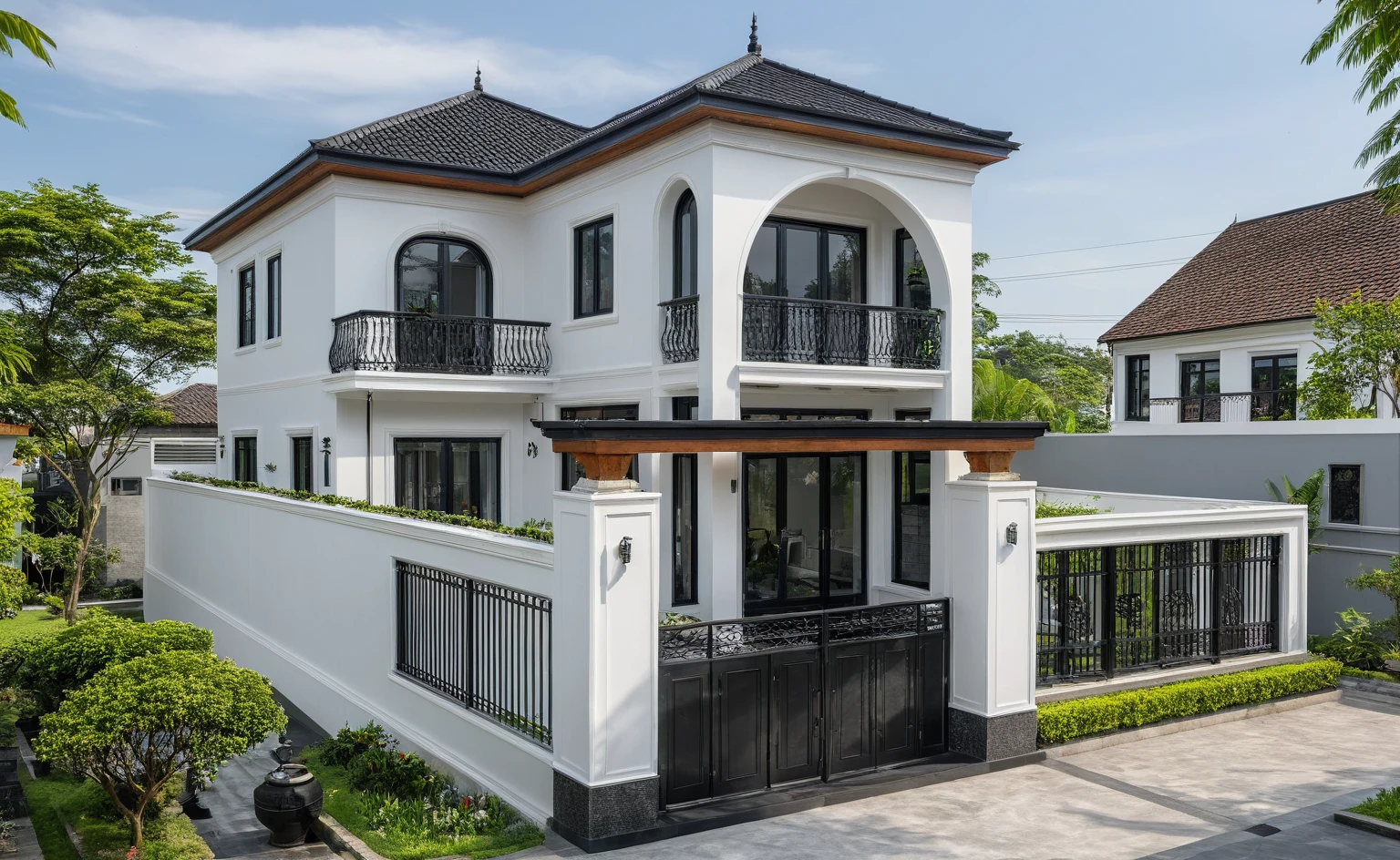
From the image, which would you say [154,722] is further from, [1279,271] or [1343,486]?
[1279,271]

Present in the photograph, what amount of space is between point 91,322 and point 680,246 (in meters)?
18.3

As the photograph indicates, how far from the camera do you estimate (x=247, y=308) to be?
20875mm

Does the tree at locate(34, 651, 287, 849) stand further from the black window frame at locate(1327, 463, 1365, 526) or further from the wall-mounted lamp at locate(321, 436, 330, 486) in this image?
the black window frame at locate(1327, 463, 1365, 526)

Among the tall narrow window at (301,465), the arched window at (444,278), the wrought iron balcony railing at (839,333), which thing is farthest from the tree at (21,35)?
the tall narrow window at (301,465)

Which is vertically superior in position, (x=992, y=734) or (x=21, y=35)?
(x=21, y=35)

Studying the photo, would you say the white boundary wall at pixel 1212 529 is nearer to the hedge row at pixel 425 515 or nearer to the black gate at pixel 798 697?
the black gate at pixel 798 697

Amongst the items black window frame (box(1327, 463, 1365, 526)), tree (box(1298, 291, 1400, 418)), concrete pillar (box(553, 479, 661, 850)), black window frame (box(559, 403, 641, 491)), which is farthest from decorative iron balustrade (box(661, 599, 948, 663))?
tree (box(1298, 291, 1400, 418))

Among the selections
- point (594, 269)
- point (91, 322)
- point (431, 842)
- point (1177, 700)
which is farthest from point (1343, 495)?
point (91, 322)

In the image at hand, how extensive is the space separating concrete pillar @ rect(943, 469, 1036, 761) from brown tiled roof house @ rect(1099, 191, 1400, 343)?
55.2ft

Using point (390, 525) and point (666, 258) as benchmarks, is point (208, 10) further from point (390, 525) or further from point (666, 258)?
point (390, 525)

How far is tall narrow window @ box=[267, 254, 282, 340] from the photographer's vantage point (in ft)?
62.3

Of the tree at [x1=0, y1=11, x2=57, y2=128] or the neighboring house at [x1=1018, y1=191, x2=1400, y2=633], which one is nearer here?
the tree at [x1=0, y1=11, x2=57, y2=128]

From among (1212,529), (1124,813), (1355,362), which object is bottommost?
(1124,813)

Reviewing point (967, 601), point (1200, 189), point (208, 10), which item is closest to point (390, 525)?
point (967, 601)
